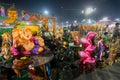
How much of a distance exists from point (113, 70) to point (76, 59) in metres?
1.96

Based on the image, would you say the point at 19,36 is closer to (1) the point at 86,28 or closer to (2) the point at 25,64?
(2) the point at 25,64

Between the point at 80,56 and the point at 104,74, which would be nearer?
the point at 104,74

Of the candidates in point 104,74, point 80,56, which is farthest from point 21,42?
point 104,74

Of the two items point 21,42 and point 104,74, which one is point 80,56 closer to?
point 104,74

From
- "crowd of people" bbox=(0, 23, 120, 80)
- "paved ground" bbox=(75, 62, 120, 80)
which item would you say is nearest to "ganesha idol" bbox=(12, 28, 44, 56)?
"crowd of people" bbox=(0, 23, 120, 80)

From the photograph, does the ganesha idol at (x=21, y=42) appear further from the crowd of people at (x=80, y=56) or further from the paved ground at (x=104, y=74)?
the paved ground at (x=104, y=74)

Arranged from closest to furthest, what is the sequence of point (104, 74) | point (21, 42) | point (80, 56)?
point (21, 42)
point (104, 74)
point (80, 56)

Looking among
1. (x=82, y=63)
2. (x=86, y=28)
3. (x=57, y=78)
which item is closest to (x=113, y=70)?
(x=82, y=63)

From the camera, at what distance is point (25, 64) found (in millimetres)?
3535

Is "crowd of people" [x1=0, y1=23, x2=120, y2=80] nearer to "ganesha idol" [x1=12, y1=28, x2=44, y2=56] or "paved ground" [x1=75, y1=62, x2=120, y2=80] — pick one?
"paved ground" [x1=75, y1=62, x2=120, y2=80]

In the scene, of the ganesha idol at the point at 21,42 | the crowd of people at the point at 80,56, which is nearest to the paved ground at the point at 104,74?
the crowd of people at the point at 80,56

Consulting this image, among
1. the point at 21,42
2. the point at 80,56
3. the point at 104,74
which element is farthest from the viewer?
the point at 80,56

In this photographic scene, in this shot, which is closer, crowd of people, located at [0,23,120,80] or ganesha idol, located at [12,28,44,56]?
ganesha idol, located at [12,28,44,56]

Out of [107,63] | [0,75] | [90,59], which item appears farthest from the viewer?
[107,63]
